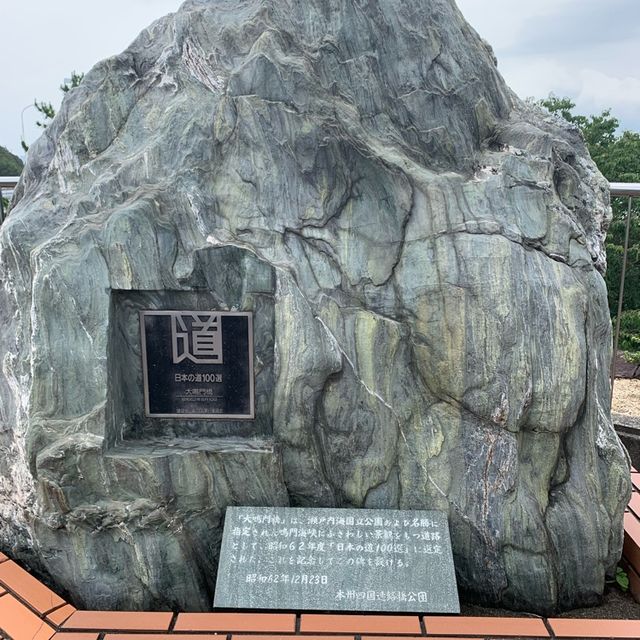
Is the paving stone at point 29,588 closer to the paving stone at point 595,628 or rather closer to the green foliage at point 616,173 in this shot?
the paving stone at point 595,628

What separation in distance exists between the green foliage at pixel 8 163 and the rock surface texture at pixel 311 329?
2234 cm

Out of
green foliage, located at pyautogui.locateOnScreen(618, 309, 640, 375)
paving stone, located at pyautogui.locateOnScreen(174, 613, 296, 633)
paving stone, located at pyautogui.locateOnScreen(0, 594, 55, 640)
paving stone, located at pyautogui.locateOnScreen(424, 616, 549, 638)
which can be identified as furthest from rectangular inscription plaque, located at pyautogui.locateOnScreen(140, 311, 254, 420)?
green foliage, located at pyautogui.locateOnScreen(618, 309, 640, 375)

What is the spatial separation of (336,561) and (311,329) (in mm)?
1146

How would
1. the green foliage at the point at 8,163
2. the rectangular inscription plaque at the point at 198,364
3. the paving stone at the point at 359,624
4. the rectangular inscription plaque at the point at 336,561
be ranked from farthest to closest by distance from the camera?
the green foliage at the point at 8,163 < the rectangular inscription plaque at the point at 198,364 < the rectangular inscription plaque at the point at 336,561 < the paving stone at the point at 359,624

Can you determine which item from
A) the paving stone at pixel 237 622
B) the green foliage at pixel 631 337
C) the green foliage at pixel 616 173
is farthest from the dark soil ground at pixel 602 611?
the green foliage at pixel 616 173

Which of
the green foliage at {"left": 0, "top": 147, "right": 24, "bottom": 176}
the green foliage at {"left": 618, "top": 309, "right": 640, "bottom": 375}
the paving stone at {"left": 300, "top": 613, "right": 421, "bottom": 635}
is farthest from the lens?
the green foliage at {"left": 0, "top": 147, "right": 24, "bottom": 176}

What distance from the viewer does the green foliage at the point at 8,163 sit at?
73.8 feet

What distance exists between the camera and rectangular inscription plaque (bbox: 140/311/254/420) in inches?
119

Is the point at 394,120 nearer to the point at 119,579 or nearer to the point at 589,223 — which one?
the point at 589,223

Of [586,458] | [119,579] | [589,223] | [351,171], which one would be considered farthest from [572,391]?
[119,579]

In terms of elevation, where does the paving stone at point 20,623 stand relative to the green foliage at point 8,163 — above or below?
below

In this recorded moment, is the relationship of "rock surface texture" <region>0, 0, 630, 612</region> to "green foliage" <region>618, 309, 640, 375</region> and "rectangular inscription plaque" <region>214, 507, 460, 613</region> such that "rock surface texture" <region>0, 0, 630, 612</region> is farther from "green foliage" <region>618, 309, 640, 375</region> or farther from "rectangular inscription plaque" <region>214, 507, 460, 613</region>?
"green foliage" <region>618, 309, 640, 375</region>

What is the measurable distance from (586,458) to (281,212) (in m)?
2.05

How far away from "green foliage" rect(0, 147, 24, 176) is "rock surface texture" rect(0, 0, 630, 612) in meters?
22.3
